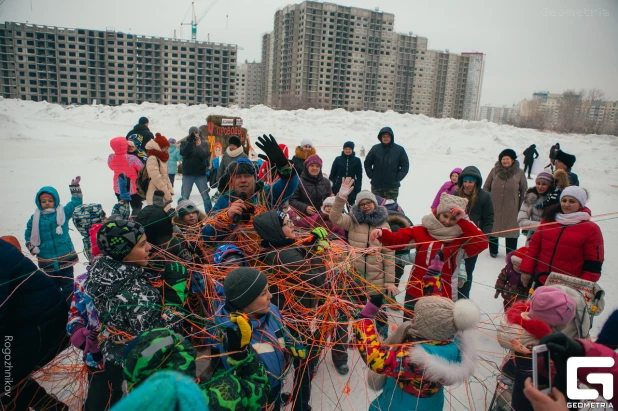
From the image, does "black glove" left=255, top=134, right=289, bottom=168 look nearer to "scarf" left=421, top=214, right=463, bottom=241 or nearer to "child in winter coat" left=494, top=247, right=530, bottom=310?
"scarf" left=421, top=214, right=463, bottom=241

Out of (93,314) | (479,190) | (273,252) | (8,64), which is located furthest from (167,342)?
(8,64)

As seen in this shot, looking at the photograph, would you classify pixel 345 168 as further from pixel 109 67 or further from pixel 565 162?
pixel 109 67

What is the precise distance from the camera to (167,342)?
57.4 inches

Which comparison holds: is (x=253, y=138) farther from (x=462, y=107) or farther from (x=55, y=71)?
(x=462, y=107)

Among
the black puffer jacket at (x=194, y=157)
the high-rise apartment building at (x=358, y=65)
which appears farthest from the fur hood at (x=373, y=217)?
the high-rise apartment building at (x=358, y=65)

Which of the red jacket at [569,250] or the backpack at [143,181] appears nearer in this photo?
the red jacket at [569,250]

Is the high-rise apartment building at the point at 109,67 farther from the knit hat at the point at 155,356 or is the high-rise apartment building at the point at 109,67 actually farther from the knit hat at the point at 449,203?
the knit hat at the point at 155,356

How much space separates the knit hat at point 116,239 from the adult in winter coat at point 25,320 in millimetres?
606

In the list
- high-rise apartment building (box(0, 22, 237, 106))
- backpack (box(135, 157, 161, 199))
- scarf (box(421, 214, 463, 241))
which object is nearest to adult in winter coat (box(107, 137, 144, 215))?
backpack (box(135, 157, 161, 199))

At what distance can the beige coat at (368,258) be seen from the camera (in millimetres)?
3336

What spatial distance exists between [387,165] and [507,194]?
194 cm

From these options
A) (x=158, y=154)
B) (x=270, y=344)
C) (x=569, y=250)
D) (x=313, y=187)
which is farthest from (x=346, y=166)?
(x=270, y=344)

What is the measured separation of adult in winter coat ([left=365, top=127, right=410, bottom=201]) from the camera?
6.57 metres

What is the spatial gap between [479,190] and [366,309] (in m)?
3.12
